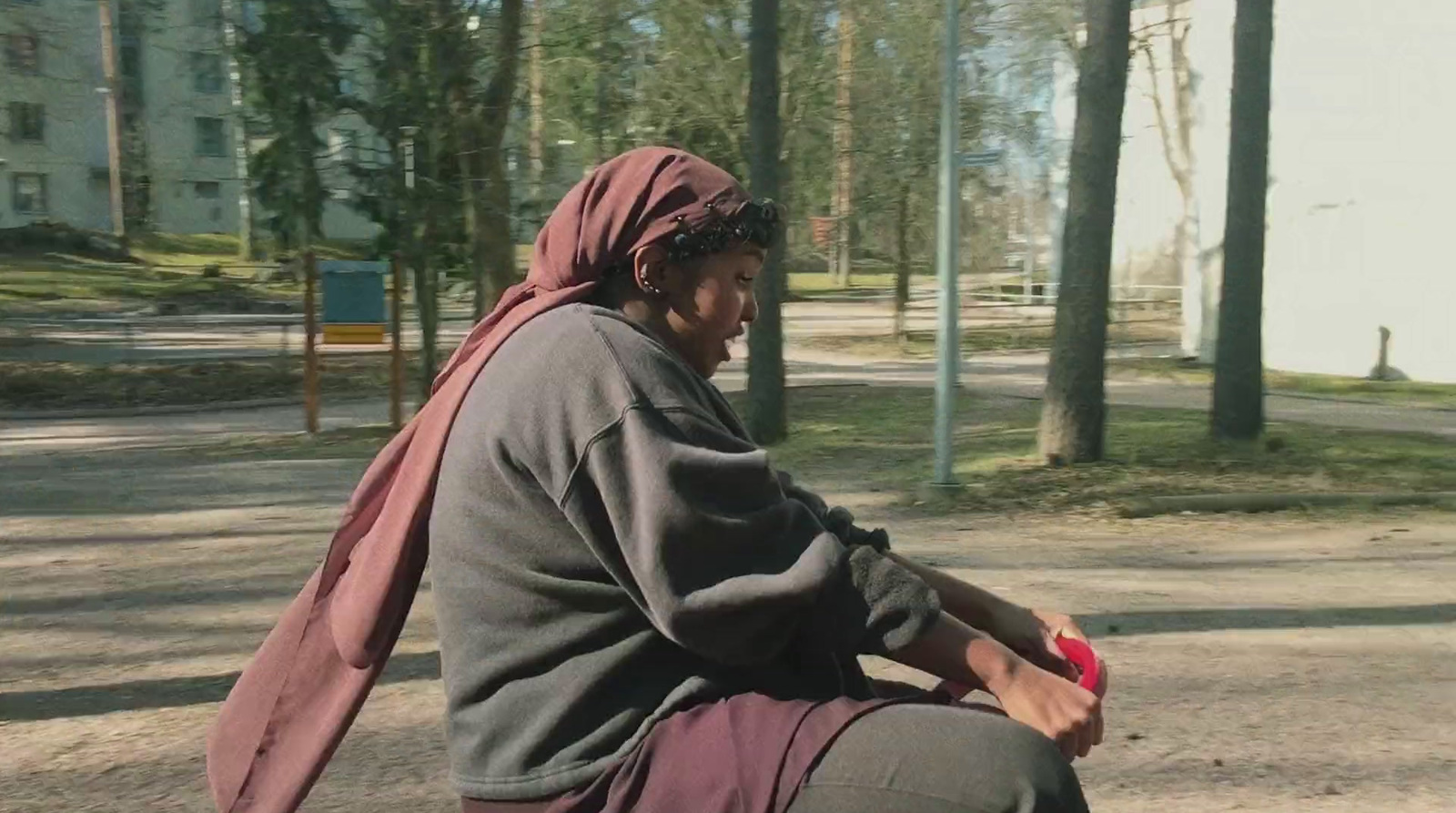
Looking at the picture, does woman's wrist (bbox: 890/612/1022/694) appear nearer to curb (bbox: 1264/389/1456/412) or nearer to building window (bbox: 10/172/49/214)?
curb (bbox: 1264/389/1456/412)

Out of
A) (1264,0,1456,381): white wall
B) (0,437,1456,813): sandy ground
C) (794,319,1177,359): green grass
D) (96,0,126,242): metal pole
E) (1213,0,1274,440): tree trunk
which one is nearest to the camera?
(0,437,1456,813): sandy ground

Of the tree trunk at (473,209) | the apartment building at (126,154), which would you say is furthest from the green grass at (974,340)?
the apartment building at (126,154)

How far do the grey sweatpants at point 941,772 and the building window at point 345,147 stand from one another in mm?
14251

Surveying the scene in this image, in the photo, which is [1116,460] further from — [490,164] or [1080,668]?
[1080,668]

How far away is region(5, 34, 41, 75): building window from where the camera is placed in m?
19.6

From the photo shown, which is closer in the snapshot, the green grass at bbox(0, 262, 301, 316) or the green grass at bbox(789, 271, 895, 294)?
the green grass at bbox(0, 262, 301, 316)

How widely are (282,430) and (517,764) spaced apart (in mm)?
14839

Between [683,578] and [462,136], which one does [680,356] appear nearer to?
[683,578]

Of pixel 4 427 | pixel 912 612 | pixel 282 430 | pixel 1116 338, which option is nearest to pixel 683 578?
pixel 912 612

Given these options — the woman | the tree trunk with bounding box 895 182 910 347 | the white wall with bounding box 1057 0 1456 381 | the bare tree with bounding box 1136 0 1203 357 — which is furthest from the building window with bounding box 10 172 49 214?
the woman

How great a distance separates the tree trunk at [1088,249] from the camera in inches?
467

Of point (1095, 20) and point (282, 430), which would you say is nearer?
point (1095, 20)

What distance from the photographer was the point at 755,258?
7.88 ft

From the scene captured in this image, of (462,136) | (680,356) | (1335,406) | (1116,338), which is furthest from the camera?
(1116,338)
